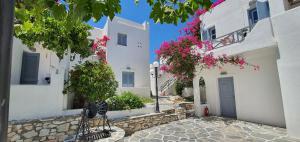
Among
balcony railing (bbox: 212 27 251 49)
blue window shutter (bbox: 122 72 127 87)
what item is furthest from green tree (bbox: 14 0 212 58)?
blue window shutter (bbox: 122 72 127 87)

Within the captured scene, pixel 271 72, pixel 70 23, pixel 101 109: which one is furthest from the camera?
pixel 271 72

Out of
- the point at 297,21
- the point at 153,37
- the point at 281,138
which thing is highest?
the point at 153,37

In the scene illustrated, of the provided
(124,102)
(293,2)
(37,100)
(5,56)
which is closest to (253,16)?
(293,2)

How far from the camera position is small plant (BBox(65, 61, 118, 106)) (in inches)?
356

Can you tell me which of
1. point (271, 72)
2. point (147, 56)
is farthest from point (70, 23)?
point (147, 56)

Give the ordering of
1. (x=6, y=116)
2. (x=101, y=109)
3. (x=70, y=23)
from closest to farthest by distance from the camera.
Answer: (x=6, y=116), (x=70, y=23), (x=101, y=109)

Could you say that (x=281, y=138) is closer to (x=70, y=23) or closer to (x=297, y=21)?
(x=297, y=21)

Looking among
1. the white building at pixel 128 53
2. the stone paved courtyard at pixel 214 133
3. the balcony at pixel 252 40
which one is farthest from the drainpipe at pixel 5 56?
the white building at pixel 128 53

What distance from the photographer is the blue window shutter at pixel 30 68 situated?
970 cm

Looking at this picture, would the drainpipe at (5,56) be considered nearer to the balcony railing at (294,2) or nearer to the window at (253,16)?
the balcony railing at (294,2)

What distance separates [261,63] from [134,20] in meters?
14.2

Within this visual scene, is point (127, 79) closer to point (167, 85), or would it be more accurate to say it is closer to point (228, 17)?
point (167, 85)

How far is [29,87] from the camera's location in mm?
7871

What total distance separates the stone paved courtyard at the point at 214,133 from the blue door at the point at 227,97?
1551 millimetres
